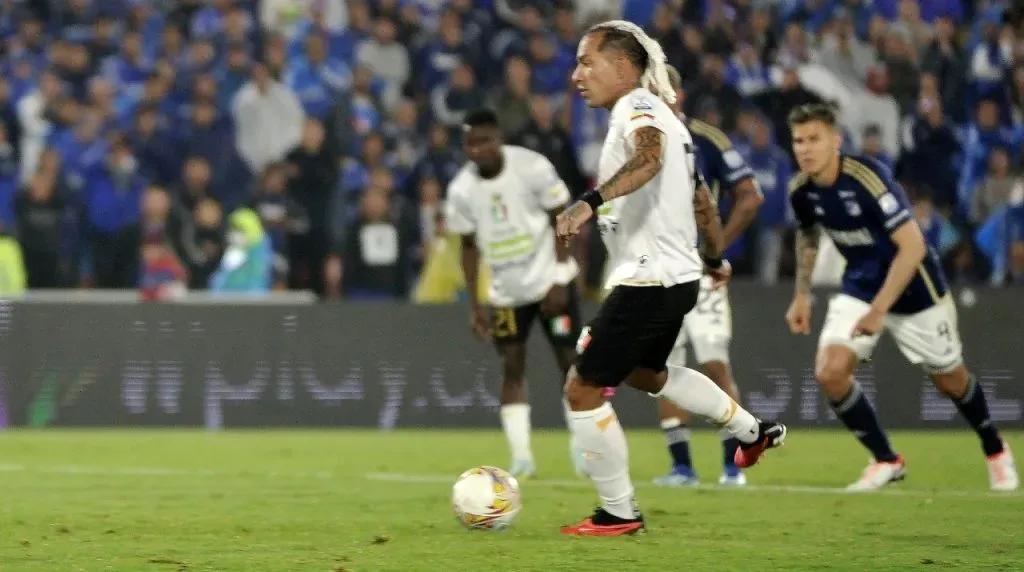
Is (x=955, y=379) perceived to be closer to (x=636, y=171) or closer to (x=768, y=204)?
(x=636, y=171)

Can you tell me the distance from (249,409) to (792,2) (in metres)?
7.77

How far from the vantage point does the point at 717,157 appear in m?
10.6

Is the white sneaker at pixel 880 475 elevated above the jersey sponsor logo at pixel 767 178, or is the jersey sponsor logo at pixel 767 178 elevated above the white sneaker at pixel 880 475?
the jersey sponsor logo at pixel 767 178

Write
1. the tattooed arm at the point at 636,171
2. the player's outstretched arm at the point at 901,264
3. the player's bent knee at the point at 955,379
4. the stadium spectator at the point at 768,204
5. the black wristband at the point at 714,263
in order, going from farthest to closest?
the stadium spectator at the point at 768,204, the player's bent knee at the point at 955,379, the player's outstretched arm at the point at 901,264, the black wristband at the point at 714,263, the tattooed arm at the point at 636,171

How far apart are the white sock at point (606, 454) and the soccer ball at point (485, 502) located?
0.52 meters

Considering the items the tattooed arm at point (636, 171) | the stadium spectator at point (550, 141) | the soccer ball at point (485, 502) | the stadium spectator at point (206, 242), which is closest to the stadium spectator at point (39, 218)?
the stadium spectator at point (206, 242)

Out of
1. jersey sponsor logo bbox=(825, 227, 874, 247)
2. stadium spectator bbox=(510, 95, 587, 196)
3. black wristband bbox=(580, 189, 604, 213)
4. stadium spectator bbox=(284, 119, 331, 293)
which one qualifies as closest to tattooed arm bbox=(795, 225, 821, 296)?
jersey sponsor logo bbox=(825, 227, 874, 247)

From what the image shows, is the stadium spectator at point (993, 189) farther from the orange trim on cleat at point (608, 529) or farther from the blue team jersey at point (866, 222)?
the orange trim on cleat at point (608, 529)

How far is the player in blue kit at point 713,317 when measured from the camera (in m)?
10.5

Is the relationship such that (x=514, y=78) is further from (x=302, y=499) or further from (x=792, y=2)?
(x=302, y=499)

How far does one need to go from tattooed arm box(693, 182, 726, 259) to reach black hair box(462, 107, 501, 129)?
10.9 ft

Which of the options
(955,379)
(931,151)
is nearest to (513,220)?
(955,379)

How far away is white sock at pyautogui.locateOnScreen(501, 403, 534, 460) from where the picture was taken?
11.6 meters

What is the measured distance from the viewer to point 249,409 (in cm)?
1669
